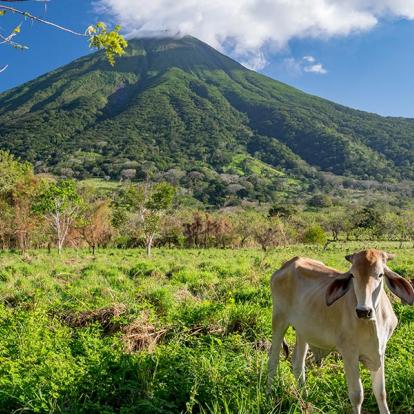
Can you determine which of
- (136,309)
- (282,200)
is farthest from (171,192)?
(282,200)

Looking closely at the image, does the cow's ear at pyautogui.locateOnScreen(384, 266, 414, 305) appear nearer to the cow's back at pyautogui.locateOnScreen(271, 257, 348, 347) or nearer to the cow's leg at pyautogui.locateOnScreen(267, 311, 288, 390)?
the cow's back at pyautogui.locateOnScreen(271, 257, 348, 347)

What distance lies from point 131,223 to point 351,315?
44321 millimetres

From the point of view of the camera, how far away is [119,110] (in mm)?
188250

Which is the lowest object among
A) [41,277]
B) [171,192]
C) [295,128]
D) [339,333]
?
[41,277]

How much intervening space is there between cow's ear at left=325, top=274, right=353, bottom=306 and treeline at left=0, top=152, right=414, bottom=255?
27345mm

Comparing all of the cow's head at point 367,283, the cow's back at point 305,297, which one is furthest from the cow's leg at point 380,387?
the cow's head at point 367,283

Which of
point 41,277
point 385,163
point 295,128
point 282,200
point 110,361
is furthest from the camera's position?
point 295,128

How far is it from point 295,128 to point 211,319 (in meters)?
179

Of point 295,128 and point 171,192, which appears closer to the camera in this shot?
point 171,192

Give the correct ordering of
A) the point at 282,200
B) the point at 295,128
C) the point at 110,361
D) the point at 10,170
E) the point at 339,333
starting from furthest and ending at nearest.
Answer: the point at 295,128, the point at 282,200, the point at 10,170, the point at 110,361, the point at 339,333

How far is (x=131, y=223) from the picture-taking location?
4744cm

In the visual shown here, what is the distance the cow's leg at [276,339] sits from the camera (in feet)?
16.3

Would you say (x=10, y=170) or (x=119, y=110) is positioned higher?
(x=119, y=110)

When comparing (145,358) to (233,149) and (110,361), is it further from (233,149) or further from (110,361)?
(233,149)
